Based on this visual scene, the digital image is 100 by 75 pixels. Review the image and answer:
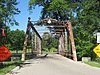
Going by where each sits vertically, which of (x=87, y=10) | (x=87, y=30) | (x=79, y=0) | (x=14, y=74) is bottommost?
(x=14, y=74)

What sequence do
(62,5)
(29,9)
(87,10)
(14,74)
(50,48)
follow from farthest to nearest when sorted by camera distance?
1. (50,48)
2. (29,9)
3. (62,5)
4. (87,10)
5. (14,74)

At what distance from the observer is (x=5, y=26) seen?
45094 millimetres

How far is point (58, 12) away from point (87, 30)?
1747cm

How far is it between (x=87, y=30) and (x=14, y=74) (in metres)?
26.7

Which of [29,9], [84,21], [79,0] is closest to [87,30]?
[84,21]

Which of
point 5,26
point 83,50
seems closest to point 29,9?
point 5,26

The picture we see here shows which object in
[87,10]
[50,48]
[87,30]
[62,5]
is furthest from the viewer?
[50,48]

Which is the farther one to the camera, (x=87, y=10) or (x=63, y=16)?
(x=63, y=16)

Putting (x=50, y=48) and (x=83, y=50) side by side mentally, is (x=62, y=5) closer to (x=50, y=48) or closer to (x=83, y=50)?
(x=83, y=50)

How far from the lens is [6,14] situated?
44406mm

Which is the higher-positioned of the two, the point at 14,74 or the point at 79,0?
the point at 79,0

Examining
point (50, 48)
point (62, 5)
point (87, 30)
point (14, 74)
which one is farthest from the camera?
point (50, 48)

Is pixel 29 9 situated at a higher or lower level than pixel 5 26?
higher

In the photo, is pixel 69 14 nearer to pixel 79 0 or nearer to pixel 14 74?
pixel 79 0
